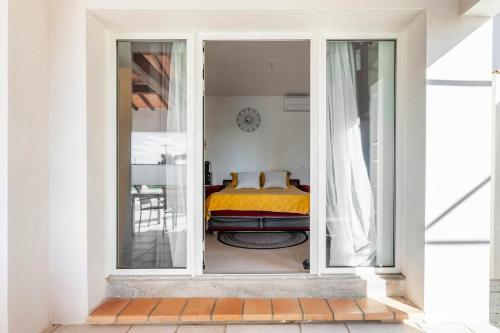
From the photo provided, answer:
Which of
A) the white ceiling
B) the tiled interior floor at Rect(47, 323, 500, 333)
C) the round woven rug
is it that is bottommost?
the tiled interior floor at Rect(47, 323, 500, 333)

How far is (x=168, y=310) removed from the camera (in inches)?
74.6

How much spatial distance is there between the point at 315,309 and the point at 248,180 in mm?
3053

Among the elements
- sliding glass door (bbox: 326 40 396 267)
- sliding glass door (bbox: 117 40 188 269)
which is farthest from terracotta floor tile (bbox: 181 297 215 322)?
sliding glass door (bbox: 326 40 396 267)

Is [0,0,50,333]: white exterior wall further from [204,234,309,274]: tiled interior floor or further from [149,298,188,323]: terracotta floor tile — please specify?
[204,234,309,274]: tiled interior floor

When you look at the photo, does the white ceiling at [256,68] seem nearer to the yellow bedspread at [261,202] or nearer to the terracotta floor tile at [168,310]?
the yellow bedspread at [261,202]

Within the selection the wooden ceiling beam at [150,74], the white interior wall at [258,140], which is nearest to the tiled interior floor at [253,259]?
the wooden ceiling beam at [150,74]

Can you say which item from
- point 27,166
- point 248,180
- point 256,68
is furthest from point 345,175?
point 248,180

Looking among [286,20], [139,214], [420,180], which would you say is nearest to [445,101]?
[420,180]

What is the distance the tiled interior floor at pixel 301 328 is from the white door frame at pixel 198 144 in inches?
14.7

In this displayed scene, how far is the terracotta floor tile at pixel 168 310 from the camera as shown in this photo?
184 cm

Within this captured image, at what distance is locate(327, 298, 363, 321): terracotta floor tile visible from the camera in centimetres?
185

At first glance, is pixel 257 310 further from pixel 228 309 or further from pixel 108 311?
pixel 108 311

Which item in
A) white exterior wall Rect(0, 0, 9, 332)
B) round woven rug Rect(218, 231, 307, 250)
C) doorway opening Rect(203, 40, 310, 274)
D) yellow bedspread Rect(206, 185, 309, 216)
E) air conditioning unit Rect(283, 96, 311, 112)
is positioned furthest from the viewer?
air conditioning unit Rect(283, 96, 311, 112)

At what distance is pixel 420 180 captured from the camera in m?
1.89
